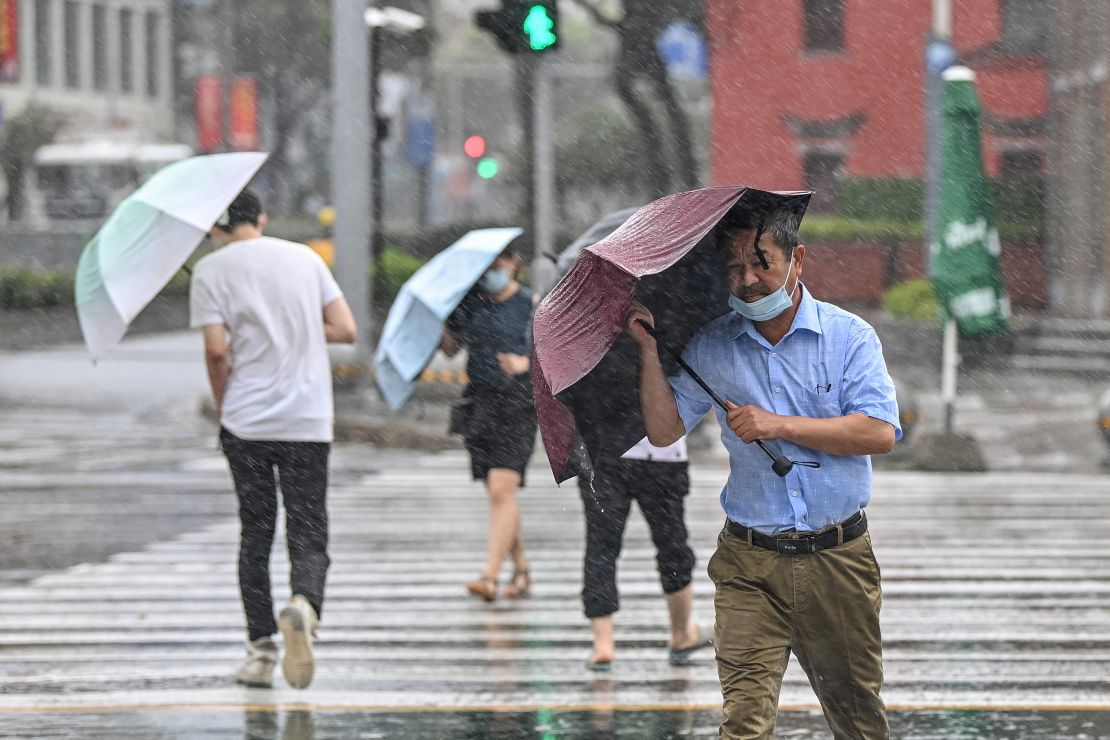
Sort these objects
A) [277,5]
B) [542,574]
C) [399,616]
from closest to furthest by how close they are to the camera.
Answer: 1. [399,616]
2. [542,574]
3. [277,5]

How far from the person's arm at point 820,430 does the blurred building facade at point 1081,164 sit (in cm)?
2348

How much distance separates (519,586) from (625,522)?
1919 mm

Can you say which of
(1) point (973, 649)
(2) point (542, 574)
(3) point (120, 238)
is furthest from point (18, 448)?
(1) point (973, 649)

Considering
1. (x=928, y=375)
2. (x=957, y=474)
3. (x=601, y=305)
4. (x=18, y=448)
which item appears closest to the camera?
(x=601, y=305)

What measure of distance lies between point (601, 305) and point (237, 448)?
304 centimetres

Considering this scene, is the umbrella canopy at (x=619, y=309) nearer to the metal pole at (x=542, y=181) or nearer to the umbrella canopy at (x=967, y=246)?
the umbrella canopy at (x=967, y=246)

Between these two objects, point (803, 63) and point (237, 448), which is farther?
point (803, 63)

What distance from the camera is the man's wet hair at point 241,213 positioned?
7.64m

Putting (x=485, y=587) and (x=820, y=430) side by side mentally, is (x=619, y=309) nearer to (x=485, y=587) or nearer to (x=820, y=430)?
(x=820, y=430)

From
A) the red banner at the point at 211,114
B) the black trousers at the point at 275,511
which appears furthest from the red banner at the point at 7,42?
the black trousers at the point at 275,511

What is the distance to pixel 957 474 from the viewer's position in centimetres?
1499

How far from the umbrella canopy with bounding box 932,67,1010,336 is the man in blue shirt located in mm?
11666

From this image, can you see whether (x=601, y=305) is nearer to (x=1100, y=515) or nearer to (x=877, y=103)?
(x=1100, y=515)

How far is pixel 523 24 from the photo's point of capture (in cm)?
1505
